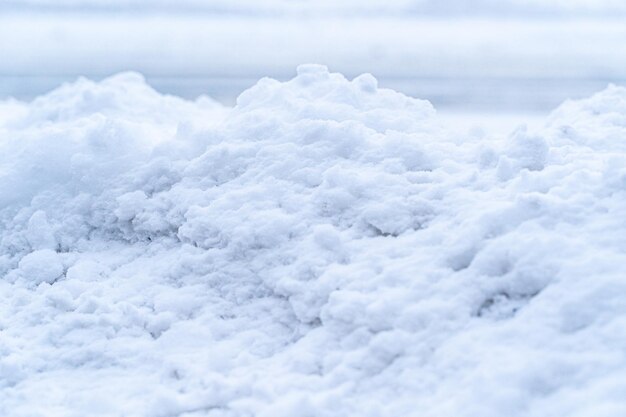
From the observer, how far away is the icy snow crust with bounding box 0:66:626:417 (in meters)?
2.07

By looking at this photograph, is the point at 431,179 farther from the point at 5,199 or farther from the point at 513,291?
the point at 5,199

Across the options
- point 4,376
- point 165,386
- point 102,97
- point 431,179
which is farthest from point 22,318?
point 102,97

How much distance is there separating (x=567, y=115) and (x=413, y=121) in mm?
993

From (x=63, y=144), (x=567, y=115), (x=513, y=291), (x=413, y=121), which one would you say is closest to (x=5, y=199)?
(x=63, y=144)

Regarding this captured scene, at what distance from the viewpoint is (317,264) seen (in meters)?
2.56

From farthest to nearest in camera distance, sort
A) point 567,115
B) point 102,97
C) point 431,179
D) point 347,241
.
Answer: point 102,97, point 567,115, point 431,179, point 347,241

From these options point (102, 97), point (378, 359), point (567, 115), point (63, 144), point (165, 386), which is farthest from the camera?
point (102, 97)

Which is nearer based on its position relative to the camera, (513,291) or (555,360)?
(555,360)

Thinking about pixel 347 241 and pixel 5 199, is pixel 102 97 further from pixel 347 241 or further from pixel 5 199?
pixel 347 241


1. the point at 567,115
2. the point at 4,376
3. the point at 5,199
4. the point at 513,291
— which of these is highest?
the point at 567,115

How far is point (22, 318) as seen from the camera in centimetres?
275

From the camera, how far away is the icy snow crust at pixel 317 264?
207 cm

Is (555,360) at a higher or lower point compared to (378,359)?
higher

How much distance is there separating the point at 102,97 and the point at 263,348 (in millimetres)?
2775
